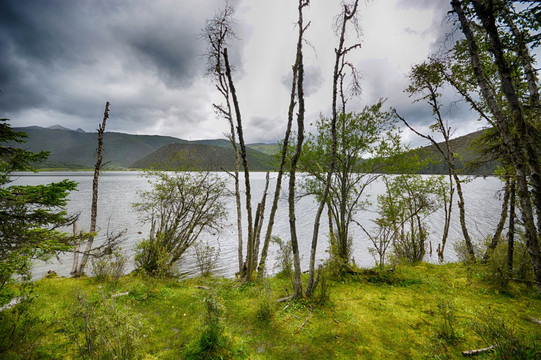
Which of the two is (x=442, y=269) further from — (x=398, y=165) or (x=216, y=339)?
(x=216, y=339)

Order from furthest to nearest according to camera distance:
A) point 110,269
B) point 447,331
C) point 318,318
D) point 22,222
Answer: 1. point 110,269
2. point 318,318
3. point 22,222
4. point 447,331

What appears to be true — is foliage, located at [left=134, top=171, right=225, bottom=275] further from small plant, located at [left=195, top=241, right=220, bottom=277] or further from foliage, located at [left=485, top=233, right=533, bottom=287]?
foliage, located at [left=485, top=233, right=533, bottom=287]

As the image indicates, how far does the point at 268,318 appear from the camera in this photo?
20.2 ft

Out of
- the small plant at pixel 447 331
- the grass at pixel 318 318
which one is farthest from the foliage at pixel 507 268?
the small plant at pixel 447 331

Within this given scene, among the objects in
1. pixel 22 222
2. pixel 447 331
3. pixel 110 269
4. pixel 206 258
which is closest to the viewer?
pixel 447 331

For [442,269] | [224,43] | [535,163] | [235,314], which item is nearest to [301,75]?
[224,43]

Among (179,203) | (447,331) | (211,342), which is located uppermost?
(179,203)

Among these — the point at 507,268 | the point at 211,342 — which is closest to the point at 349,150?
the point at 507,268

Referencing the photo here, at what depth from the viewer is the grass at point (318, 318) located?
4715mm

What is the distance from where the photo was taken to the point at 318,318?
6223mm

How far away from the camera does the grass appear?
4.71 m

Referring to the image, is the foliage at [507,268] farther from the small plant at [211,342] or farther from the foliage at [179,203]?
the foliage at [179,203]

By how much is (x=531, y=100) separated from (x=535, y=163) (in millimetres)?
3866

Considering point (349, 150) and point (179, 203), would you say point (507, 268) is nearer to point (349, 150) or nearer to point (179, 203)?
point (349, 150)
